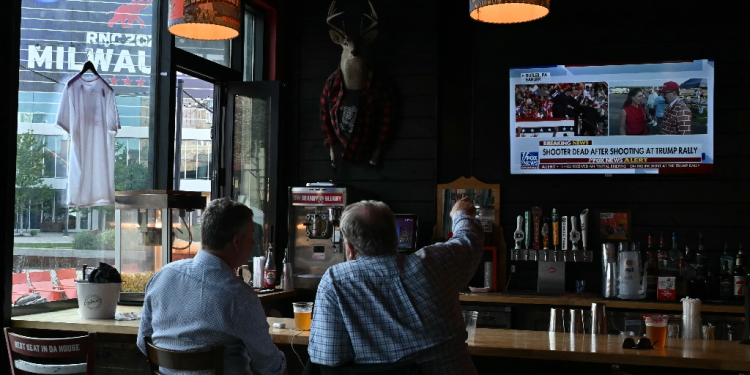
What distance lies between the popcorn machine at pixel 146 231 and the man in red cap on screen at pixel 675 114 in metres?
3.49

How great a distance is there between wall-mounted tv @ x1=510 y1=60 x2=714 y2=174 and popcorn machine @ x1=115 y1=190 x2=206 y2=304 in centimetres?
273

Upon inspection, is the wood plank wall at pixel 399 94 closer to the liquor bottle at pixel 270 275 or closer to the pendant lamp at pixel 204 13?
the liquor bottle at pixel 270 275

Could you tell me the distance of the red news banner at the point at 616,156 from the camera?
5.59m

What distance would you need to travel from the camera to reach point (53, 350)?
9.97ft

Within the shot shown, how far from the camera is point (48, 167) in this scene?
422cm

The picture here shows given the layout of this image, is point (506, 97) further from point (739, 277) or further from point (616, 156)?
point (739, 277)

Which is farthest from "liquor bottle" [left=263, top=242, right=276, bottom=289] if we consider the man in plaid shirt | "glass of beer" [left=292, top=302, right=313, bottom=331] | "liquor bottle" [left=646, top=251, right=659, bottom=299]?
the man in plaid shirt

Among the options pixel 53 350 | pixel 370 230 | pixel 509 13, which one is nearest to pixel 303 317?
pixel 370 230

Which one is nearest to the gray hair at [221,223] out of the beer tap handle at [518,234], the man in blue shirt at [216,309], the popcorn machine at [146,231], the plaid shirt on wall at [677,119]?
the man in blue shirt at [216,309]

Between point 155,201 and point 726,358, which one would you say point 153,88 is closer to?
point 155,201

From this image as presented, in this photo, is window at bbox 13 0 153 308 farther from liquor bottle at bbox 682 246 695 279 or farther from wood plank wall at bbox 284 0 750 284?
liquor bottle at bbox 682 246 695 279

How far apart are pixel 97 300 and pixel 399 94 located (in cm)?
328

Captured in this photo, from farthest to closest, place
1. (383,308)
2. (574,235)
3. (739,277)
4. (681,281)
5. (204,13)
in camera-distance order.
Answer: (574,235), (681,281), (739,277), (204,13), (383,308)

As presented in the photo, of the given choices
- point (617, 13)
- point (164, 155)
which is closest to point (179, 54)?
point (164, 155)
